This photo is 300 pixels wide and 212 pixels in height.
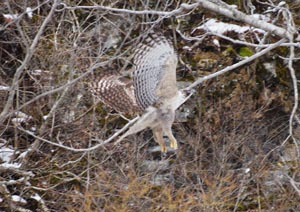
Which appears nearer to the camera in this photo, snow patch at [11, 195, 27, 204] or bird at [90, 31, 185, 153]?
bird at [90, 31, 185, 153]

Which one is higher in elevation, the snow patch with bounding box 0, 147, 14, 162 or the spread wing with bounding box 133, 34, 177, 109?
the spread wing with bounding box 133, 34, 177, 109

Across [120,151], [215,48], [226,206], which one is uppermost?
[215,48]

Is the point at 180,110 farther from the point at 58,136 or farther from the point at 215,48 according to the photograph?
the point at 58,136

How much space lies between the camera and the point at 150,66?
6.34m

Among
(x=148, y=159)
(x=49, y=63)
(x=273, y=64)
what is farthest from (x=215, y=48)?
(x=49, y=63)

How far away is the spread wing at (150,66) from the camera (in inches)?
245

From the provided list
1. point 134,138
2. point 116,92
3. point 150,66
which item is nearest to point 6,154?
point 134,138

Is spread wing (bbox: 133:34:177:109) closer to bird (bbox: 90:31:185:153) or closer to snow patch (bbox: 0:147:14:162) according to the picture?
bird (bbox: 90:31:185:153)

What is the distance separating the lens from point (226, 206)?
34.9ft

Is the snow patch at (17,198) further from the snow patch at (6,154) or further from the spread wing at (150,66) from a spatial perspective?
the spread wing at (150,66)

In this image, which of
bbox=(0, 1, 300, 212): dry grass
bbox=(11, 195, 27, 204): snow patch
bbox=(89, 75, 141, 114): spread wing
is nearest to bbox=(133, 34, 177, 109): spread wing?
bbox=(89, 75, 141, 114): spread wing

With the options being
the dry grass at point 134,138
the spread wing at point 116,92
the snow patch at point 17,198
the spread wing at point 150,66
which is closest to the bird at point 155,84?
the spread wing at point 150,66

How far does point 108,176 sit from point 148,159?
3.45ft

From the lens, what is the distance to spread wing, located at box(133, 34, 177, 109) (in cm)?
623
